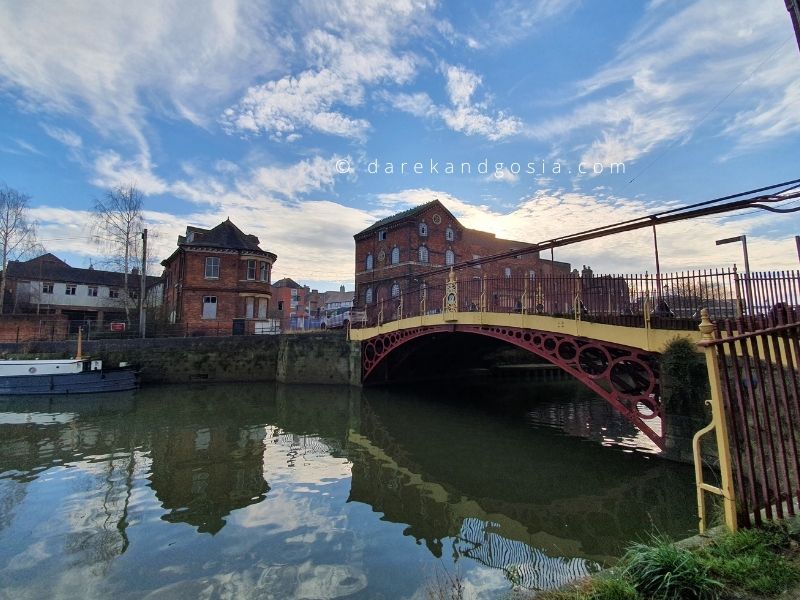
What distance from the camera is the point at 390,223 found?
3609 centimetres

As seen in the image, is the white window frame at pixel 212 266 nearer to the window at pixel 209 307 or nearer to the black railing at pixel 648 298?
the window at pixel 209 307

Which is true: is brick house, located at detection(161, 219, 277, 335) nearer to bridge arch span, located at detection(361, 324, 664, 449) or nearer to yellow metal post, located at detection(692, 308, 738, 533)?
bridge arch span, located at detection(361, 324, 664, 449)

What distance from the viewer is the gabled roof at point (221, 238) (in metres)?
31.8

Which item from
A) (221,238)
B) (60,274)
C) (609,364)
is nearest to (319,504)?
(609,364)

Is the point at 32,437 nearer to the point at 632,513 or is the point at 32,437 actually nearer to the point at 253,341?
the point at 253,341

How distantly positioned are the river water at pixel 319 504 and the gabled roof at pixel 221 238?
19416 millimetres

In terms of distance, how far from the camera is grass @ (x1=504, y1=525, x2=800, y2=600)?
2.61 m

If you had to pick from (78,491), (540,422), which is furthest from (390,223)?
(78,491)

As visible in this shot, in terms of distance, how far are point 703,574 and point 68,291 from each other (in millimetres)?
51443

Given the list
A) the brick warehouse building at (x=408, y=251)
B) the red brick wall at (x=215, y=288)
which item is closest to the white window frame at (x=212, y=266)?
the red brick wall at (x=215, y=288)

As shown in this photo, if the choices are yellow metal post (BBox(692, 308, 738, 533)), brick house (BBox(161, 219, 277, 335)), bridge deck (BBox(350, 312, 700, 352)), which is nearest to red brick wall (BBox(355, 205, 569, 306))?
brick house (BBox(161, 219, 277, 335))

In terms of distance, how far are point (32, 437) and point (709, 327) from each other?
15.9m

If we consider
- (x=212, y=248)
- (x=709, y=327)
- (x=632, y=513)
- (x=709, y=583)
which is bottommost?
(x=632, y=513)

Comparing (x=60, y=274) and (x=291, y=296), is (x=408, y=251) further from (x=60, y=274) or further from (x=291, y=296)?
(x=291, y=296)
